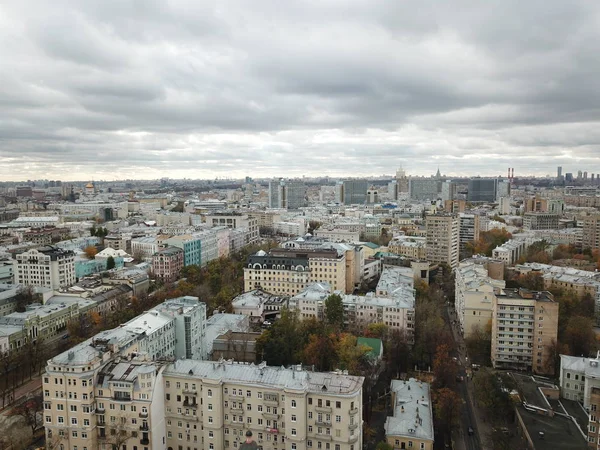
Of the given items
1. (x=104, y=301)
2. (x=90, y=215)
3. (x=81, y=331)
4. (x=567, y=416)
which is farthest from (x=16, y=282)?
(x=90, y=215)

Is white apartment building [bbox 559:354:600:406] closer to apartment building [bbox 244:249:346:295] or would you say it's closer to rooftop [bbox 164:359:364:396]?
rooftop [bbox 164:359:364:396]

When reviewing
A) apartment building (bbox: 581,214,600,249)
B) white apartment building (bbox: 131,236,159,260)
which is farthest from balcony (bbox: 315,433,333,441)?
apartment building (bbox: 581,214,600,249)

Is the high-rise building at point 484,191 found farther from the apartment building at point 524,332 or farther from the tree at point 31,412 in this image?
the tree at point 31,412

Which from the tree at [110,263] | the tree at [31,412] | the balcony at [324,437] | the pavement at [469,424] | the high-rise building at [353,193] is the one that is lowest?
the pavement at [469,424]

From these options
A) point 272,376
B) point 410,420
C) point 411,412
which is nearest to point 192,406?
point 272,376

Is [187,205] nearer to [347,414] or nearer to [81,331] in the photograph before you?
[81,331]

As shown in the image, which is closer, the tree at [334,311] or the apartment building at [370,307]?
the tree at [334,311]

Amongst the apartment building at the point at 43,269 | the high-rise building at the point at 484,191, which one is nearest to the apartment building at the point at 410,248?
the apartment building at the point at 43,269
